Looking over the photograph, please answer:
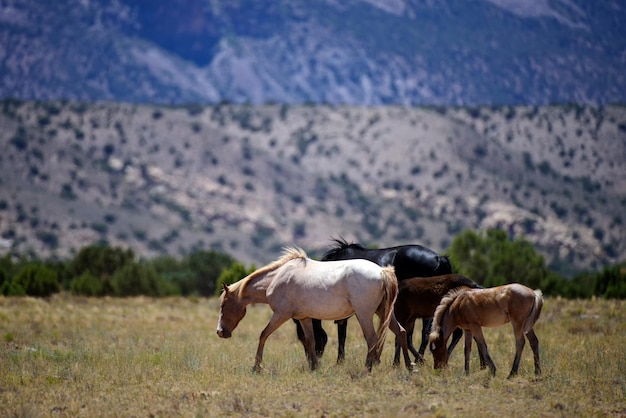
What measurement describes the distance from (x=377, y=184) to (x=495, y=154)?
14821 mm

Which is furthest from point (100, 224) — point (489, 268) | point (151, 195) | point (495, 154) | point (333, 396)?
point (333, 396)

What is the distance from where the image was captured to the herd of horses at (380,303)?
47.0 feet

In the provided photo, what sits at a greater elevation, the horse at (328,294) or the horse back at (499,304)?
the horse back at (499,304)

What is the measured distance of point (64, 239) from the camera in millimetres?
87812

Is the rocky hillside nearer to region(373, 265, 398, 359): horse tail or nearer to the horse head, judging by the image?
the horse head

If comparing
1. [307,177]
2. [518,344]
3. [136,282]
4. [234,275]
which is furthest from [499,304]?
[307,177]

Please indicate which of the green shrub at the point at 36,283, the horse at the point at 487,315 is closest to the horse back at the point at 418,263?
the horse at the point at 487,315

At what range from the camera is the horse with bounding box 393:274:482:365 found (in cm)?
1581

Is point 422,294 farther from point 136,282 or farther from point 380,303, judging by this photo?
point 136,282

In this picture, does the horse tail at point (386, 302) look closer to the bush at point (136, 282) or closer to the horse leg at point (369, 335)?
the horse leg at point (369, 335)

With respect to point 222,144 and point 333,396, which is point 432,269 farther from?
point 222,144

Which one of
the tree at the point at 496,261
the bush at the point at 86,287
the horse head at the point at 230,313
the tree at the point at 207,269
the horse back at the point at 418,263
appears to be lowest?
the tree at the point at 207,269

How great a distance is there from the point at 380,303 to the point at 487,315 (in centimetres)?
170

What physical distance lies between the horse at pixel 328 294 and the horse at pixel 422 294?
3.07 feet
